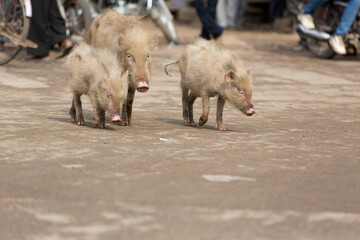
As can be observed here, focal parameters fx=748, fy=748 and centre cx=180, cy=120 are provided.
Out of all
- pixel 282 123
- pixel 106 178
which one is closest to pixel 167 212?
pixel 106 178

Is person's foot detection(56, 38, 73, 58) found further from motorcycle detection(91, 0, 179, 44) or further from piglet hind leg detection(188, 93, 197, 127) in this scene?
piglet hind leg detection(188, 93, 197, 127)

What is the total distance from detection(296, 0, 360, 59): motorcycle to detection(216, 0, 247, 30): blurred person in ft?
18.7

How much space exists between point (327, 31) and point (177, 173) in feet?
29.5

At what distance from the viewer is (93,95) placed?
6.64m

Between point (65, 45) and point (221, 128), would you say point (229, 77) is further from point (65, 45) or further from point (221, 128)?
point (65, 45)

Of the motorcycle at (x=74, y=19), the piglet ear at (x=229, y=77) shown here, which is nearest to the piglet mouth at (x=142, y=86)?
the piglet ear at (x=229, y=77)

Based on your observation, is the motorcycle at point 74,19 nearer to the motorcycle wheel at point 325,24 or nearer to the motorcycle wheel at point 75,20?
the motorcycle wheel at point 75,20

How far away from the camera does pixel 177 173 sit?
195 inches

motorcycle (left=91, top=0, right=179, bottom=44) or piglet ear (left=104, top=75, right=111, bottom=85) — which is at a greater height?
piglet ear (left=104, top=75, right=111, bottom=85)

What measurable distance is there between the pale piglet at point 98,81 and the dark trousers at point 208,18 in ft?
24.9

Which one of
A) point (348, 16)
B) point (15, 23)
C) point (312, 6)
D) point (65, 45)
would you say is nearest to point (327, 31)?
point (312, 6)

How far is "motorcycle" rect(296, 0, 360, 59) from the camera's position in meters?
12.8

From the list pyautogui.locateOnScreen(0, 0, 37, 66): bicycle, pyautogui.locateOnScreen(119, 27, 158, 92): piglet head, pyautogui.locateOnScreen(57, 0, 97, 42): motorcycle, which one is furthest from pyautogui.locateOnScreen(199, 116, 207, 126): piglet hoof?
pyautogui.locateOnScreen(57, 0, 97, 42): motorcycle

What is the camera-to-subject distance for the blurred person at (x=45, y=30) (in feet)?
37.5
